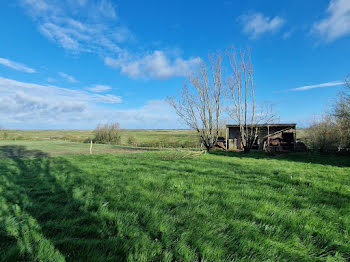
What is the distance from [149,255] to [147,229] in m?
0.67

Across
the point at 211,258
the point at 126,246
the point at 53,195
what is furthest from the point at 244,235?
the point at 53,195

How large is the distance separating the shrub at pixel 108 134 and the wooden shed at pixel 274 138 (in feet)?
91.5

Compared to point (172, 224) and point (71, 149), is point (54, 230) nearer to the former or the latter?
point (172, 224)

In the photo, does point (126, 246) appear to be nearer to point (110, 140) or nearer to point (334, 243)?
point (334, 243)

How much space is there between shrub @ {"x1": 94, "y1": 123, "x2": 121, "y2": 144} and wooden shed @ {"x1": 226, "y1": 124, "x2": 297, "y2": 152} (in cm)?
2789

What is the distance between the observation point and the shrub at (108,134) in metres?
43.6

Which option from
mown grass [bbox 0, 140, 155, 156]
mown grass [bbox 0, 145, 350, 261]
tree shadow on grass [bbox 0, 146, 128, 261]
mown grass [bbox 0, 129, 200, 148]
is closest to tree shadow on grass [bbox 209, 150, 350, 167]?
mown grass [bbox 0, 129, 200, 148]

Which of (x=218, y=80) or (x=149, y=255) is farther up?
(x=218, y=80)

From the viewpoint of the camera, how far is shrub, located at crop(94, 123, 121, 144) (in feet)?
143

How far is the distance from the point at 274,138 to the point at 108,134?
35.1m

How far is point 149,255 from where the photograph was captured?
2273mm

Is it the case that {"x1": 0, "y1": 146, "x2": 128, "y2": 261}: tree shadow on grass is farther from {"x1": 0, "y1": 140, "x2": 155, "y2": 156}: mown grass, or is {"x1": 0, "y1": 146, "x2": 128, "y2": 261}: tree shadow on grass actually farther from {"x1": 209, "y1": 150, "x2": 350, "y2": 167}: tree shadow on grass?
{"x1": 0, "y1": 140, "x2": 155, "y2": 156}: mown grass

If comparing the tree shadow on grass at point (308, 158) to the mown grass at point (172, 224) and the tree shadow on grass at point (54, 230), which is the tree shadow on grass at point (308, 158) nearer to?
the mown grass at point (172, 224)

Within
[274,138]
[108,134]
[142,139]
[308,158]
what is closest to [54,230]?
[308,158]
